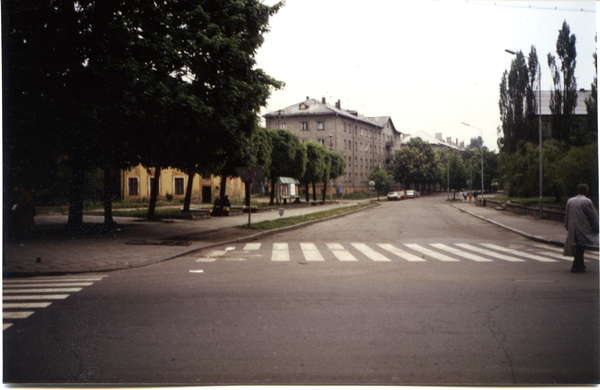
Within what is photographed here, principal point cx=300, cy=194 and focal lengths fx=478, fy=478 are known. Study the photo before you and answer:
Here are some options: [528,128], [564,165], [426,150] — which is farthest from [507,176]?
[426,150]

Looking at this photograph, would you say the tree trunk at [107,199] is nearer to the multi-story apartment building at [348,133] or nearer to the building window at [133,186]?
the building window at [133,186]

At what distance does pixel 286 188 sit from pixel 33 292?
40121 millimetres

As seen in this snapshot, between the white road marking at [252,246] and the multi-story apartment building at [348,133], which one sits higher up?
the multi-story apartment building at [348,133]

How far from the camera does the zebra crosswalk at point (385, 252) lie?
11539 mm

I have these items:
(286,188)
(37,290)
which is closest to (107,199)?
(37,290)

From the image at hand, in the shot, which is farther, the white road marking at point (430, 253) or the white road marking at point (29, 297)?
the white road marking at point (430, 253)

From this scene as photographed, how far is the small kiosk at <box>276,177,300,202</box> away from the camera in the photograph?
45.6 meters

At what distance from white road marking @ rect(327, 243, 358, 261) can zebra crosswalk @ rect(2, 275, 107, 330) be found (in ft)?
18.1

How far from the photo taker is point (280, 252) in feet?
42.7

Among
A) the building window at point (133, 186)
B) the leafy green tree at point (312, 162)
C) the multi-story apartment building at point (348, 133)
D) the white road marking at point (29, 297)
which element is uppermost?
Answer: the multi-story apartment building at point (348, 133)

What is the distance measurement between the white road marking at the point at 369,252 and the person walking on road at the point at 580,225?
394 centimetres

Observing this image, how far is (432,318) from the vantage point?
18.6 ft

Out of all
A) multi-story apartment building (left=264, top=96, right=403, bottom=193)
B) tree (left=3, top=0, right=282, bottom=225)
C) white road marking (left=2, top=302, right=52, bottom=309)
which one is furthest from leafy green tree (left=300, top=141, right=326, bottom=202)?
white road marking (left=2, top=302, right=52, bottom=309)

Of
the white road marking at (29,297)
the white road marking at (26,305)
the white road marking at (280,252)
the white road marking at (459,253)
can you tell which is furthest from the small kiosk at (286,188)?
the white road marking at (26,305)
